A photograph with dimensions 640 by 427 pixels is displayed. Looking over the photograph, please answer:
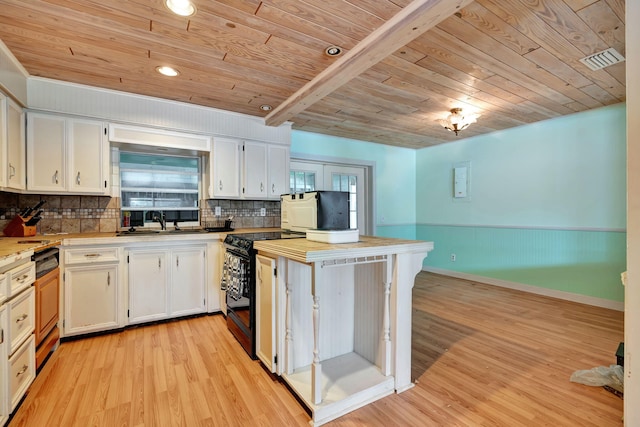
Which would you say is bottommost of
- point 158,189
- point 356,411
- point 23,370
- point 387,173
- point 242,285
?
point 356,411

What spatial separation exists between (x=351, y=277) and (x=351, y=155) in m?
3.08

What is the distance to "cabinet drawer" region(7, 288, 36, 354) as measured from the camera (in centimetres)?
161

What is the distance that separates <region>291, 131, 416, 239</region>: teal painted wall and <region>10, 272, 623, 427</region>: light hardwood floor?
2.51 m

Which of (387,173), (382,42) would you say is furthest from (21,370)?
(387,173)

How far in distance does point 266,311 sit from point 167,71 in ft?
6.95

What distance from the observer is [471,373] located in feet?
6.71

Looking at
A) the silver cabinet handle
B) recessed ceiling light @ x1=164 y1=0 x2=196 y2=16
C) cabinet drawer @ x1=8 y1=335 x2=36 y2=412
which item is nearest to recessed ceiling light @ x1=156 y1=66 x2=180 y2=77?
recessed ceiling light @ x1=164 y1=0 x2=196 y2=16

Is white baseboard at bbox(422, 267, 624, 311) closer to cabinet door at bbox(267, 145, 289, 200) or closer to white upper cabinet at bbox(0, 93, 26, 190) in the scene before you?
cabinet door at bbox(267, 145, 289, 200)

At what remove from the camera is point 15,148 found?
A: 93.3 inches

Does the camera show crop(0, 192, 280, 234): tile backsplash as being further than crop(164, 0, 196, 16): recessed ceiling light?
Yes

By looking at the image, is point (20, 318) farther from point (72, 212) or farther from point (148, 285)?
point (72, 212)

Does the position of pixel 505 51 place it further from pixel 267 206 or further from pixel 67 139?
pixel 67 139

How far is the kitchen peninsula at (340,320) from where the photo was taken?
5.45ft

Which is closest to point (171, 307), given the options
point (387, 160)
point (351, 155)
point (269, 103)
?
point (269, 103)
